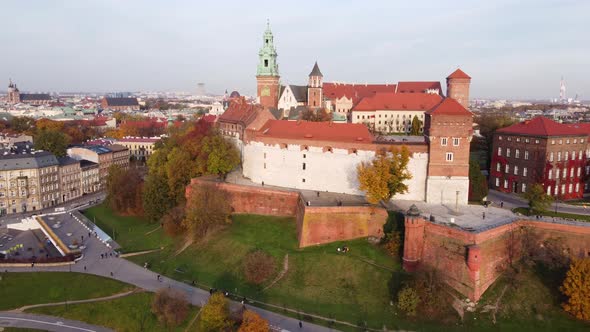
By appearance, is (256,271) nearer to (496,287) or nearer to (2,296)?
(496,287)

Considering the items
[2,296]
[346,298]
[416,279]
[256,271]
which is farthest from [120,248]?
[416,279]

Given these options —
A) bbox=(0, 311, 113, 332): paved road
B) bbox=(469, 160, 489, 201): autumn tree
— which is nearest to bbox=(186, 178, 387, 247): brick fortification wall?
bbox=(469, 160, 489, 201): autumn tree

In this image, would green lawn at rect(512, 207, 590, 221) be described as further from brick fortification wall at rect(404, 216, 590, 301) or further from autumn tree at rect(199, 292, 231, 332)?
autumn tree at rect(199, 292, 231, 332)

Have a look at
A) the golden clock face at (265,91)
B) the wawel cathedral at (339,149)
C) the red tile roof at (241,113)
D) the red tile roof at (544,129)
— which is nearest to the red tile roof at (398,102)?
the golden clock face at (265,91)

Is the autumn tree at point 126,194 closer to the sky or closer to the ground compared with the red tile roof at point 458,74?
closer to the ground

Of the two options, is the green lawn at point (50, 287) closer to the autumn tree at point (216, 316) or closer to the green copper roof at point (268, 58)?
the autumn tree at point (216, 316)

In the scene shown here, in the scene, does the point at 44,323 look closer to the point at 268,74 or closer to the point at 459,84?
the point at 268,74

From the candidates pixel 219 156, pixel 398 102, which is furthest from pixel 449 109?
pixel 398 102
